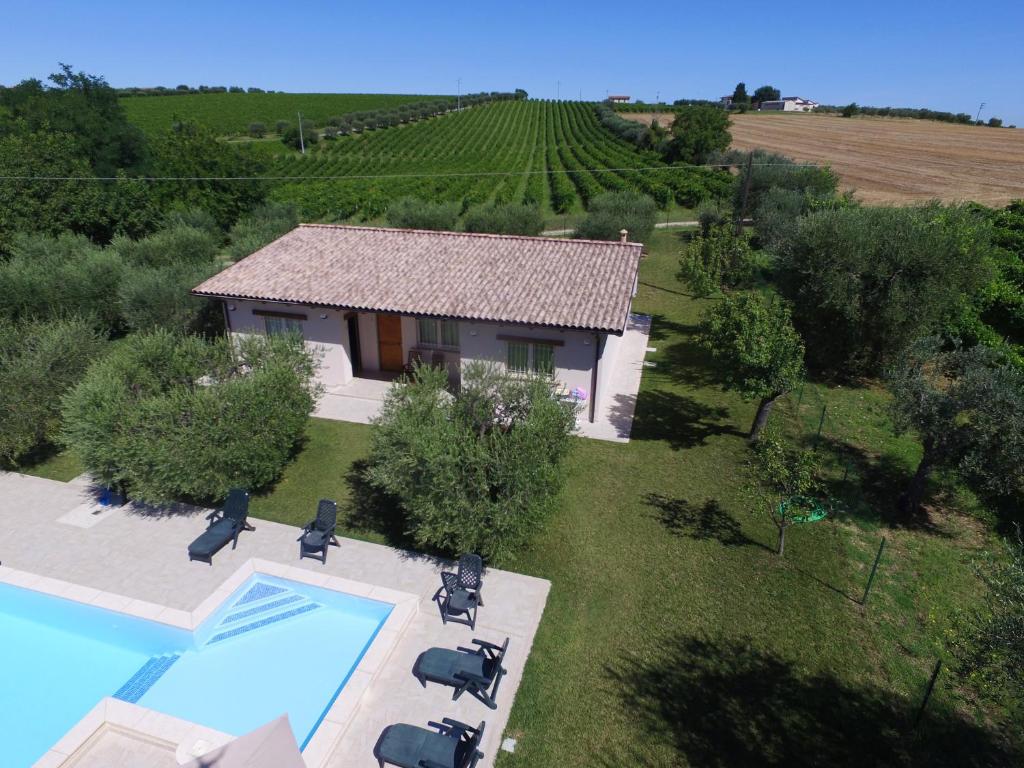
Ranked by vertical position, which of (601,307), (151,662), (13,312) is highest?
(601,307)

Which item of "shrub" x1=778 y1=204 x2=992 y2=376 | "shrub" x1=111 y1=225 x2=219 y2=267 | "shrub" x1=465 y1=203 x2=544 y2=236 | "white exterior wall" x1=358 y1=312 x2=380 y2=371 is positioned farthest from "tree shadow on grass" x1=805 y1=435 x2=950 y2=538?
"shrub" x1=111 y1=225 x2=219 y2=267

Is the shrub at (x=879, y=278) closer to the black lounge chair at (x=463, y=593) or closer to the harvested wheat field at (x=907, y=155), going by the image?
the black lounge chair at (x=463, y=593)

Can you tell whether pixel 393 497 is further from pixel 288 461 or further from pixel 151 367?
pixel 151 367

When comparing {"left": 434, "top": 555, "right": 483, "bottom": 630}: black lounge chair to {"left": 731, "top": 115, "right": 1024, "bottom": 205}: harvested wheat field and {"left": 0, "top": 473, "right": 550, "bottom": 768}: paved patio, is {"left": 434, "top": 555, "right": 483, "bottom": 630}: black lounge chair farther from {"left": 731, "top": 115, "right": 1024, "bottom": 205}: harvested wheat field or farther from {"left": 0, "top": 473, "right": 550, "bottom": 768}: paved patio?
{"left": 731, "top": 115, "right": 1024, "bottom": 205}: harvested wheat field

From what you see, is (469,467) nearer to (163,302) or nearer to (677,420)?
(677,420)

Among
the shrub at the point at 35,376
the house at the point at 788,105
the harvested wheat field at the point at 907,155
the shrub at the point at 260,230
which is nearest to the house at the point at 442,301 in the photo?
the shrub at the point at 260,230

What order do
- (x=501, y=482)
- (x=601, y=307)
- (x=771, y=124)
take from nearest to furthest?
(x=501, y=482) → (x=601, y=307) → (x=771, y=124)

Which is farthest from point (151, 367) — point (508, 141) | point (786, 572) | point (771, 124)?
point (771, 124)
